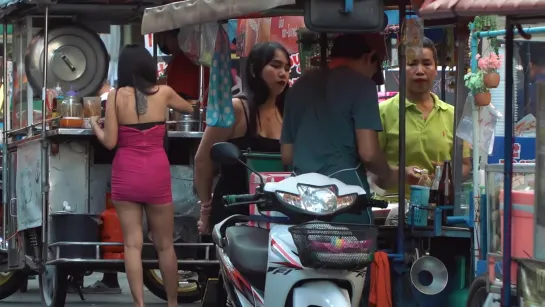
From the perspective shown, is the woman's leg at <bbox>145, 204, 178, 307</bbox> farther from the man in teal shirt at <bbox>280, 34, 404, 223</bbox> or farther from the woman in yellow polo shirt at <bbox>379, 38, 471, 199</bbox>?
the man in teal shirt at <bbox>280, 34, 404, 223</bbox>

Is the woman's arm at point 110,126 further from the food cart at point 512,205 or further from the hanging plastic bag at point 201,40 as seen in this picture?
the food cart at point 512,205

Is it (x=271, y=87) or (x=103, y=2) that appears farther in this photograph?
(x=103, y=2)

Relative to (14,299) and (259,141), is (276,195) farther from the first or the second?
(14,299)

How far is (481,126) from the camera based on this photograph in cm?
758

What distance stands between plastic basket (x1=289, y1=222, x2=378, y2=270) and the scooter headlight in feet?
0.49

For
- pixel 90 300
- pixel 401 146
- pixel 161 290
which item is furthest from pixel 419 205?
pixel 90 300

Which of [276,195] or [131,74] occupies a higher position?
[131,74]

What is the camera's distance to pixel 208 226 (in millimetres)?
8141

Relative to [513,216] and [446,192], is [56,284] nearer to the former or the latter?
[446,192]

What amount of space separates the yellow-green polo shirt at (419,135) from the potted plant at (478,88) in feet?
1.29

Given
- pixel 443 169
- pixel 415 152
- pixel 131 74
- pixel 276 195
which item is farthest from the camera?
pixel 131 74

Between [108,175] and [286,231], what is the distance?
3.86m

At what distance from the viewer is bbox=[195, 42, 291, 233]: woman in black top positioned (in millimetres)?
7891

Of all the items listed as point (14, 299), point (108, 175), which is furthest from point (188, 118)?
point (14, 299)
